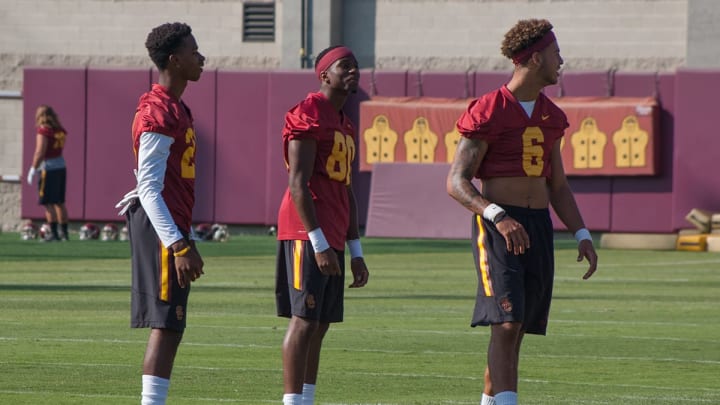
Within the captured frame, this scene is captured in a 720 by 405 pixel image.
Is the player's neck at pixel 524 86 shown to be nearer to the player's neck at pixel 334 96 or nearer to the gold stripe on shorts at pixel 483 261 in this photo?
the gold stripe on shorts at pixel 483 261

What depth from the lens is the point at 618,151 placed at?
3039cm

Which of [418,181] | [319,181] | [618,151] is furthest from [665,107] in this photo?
[319,181]

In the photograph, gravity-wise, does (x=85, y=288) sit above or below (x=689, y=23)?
below

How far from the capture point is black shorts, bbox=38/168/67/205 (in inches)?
1086

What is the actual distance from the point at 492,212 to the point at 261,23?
26266 millimetres

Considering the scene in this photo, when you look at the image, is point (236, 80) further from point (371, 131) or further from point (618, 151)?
point (618, 151)

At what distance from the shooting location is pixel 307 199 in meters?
8.21

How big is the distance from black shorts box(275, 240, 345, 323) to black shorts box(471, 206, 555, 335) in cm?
72

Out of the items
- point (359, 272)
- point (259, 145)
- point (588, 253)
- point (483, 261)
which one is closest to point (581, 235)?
point (588, 253)

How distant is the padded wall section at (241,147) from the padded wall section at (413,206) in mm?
2649

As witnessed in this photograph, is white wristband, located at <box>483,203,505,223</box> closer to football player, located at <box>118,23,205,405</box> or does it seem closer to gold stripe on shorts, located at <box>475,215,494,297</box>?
gold stripe on shorts, located at <box>475,215,494,297</box>

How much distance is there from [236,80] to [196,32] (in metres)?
2.13

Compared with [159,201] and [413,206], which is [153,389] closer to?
[159,201]

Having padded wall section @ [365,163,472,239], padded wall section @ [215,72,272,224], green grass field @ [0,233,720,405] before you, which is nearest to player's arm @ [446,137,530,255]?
green grass field @ [0,233,720,405]
